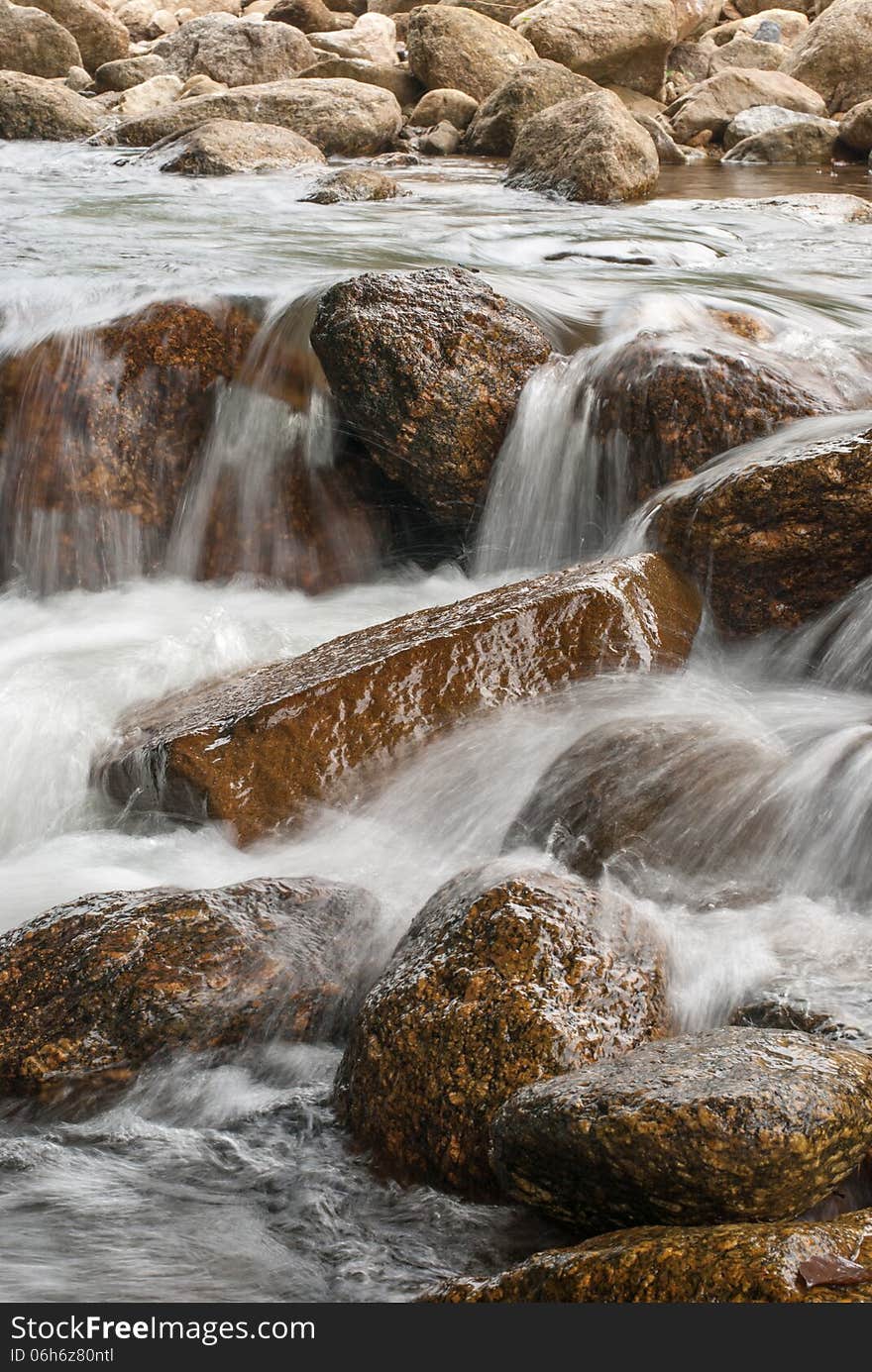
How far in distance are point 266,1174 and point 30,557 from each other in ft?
13.9

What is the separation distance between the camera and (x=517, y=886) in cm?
328

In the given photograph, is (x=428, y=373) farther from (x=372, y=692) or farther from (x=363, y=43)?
(x=363, y=43)

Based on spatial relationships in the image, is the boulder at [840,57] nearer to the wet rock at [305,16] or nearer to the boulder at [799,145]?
the boulder at [799,145]

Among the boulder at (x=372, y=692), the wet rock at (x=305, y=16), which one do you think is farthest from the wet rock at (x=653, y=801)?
the wet rock at (x=305, y=16)

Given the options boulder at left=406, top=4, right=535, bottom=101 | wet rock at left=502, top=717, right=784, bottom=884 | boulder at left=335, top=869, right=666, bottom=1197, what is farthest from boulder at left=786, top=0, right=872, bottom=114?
boulder at left=335, top=869, right=666, bottom=1197

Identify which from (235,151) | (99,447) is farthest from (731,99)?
(99,447)

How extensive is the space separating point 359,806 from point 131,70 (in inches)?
824

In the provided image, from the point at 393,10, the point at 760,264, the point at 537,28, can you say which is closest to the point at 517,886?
the point at 760,264

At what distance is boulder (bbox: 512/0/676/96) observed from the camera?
18672mm

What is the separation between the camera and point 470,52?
18797 mm

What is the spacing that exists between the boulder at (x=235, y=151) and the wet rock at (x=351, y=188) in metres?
1.40

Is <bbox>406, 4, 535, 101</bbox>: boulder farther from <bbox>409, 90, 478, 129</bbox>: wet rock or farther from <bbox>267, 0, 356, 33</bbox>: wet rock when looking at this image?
<bbox>267, 0, 356, 33</bbox>: wet rock

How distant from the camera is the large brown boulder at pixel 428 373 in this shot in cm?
603

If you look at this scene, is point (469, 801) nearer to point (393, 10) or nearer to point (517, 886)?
point (517, 886)
